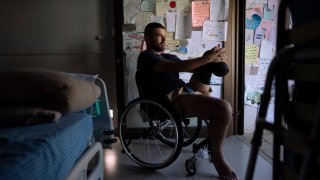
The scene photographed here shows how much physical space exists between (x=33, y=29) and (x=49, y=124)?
2.29 meters

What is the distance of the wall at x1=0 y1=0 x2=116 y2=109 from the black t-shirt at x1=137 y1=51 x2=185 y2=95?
41.0 inches

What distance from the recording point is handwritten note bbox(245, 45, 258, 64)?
2.96 m

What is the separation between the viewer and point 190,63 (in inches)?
75.2

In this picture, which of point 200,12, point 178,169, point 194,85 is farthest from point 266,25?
point 178,169

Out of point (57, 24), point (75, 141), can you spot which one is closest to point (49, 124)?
point (75, 141)

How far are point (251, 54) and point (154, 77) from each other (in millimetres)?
1320

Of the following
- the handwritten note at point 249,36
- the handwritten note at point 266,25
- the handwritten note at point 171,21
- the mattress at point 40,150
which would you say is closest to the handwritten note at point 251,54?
the handwritten note at point 249,36

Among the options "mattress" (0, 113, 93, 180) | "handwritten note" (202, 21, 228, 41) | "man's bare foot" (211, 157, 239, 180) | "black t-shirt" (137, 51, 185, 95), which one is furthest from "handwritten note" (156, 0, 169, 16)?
"mattress" (0, 113, 93, 180)

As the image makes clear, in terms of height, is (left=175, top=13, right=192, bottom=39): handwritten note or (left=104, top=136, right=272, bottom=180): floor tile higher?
(left=175, top=13, right=192, bottom=39): handwritten note

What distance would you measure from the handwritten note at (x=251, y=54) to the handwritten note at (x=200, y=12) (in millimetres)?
491

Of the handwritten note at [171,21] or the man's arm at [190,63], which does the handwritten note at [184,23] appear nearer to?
the handwritten note at [171,21]

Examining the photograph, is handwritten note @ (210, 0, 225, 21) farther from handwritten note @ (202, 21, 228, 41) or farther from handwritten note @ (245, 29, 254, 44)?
handwritten note @ (245, 29, 254, 44)

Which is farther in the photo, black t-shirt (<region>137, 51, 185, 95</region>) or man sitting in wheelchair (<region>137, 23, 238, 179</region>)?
black t-shirt (<region>137, 51, 185, 95</region>)

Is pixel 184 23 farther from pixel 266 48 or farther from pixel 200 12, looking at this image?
pixel 266 48
